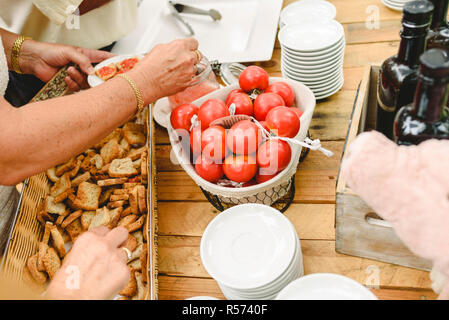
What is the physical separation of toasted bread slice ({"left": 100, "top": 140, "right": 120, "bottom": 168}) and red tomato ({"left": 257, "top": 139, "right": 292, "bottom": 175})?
0.51 meters

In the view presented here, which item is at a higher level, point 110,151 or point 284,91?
point 284,91

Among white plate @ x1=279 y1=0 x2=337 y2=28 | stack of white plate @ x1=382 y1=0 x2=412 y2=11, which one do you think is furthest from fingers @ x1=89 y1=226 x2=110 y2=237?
stack of white plate @ x1=382 y1=0 x2=412 y2=11

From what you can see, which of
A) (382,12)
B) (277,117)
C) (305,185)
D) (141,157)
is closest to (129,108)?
(141,157)

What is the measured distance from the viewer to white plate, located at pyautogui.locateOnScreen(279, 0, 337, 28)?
55.2 inches

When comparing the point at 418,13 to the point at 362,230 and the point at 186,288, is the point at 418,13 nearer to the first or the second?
the point at 362,230

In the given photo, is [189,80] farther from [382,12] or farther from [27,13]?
[382,12]

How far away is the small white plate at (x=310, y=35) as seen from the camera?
1191 millimetres

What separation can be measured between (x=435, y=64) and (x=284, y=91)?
0.54m

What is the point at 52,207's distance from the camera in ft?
3.48

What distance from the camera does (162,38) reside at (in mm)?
1674

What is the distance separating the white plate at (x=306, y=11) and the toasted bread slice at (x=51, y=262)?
107 cm

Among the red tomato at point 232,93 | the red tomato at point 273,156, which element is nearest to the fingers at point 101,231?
the red tomato at point 273,156

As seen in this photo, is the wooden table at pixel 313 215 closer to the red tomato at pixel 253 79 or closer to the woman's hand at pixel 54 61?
the red tomato at pixel 253 79

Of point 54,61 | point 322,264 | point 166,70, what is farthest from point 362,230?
point 54,61
